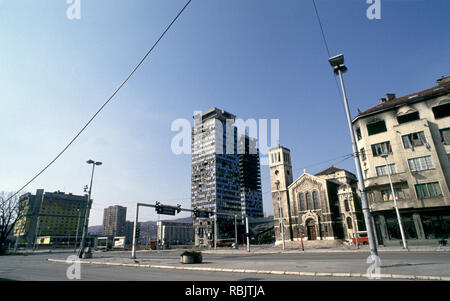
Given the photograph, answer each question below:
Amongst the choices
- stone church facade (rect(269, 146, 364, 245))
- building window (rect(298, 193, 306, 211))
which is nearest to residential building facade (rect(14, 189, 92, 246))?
stone church facade (rect(269, 146, 364, 245))

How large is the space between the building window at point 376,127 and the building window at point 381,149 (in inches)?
75.4

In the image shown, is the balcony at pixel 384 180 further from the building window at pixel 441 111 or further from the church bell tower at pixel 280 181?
the church bell tower at pixel 280 181

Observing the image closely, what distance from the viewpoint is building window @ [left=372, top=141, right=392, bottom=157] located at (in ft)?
106

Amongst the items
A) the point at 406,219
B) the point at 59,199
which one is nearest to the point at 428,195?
the point at 406,219

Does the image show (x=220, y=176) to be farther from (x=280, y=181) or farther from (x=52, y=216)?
(x=52, y=216)

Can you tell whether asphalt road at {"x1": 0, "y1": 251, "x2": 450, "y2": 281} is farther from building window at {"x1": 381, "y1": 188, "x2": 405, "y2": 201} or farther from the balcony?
the balcony

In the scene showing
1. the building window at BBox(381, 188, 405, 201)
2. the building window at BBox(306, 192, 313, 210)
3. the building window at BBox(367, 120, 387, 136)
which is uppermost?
the building window at BBox(367, 120, 387, 136)

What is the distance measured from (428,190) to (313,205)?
2805 centimetres

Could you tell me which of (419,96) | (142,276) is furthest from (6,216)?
(419,96)

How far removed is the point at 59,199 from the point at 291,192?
135 m

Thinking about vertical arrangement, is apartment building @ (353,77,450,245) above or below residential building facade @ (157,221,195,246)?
above

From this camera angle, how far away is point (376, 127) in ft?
111

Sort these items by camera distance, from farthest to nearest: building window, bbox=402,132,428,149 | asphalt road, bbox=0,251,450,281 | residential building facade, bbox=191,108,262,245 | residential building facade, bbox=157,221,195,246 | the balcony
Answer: residential building facade, bbox=157,221,195,246 < residential building facade, bbox=191,108,262,245 < the balcony < building window, bbox=402,132,428,149 < asphalt road, bbox=0,251,450,281

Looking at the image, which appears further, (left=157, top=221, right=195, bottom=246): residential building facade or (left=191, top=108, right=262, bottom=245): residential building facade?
(left=157, top=221, right=195, bottom=246): residential building facade
